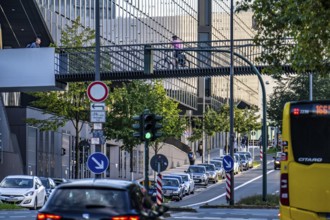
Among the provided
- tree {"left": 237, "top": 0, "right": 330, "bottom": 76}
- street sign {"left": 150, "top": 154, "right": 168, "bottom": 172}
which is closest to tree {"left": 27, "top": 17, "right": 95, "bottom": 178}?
street sign {"left": 150, "top": 154, "right": 168, "bottom": 172}

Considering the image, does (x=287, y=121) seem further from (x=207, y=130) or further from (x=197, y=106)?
(x=197, y=106)

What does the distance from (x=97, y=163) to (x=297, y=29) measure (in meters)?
6.89

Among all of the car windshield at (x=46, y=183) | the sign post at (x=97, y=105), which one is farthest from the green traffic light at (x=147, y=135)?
the car windshield at (x=46, y=183)

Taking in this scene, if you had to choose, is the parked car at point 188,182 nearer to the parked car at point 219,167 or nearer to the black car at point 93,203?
the parked car at point 219,167

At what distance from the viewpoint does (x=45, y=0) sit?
5706 cm

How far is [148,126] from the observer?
27875 millimetres

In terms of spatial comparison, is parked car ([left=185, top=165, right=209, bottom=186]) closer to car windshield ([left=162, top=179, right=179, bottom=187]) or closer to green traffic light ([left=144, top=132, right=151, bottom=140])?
car windshield ([left=162, top=179, right=179, bottom=187])

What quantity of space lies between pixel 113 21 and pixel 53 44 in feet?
52.3

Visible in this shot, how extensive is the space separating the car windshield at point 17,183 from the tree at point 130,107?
74.5ft

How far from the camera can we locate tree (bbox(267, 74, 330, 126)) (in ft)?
284

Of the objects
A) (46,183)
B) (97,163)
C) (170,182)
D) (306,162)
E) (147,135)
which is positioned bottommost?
(170,182)

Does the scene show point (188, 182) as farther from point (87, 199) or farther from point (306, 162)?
point (87, 199)

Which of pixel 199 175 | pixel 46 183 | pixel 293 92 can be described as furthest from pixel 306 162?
pixel 293 92

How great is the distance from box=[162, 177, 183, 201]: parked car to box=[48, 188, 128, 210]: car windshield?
141 feet
